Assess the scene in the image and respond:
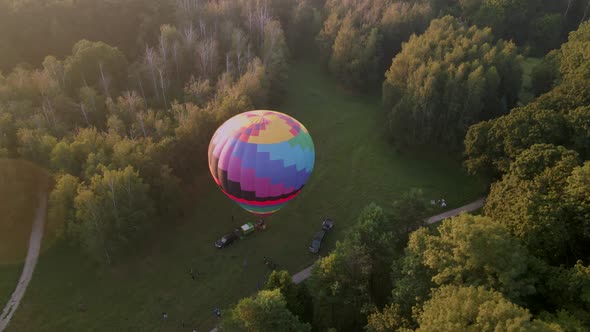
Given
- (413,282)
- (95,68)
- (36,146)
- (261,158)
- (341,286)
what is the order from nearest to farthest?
(413,282), (341,286), (261,158), (36,146), (95,68)

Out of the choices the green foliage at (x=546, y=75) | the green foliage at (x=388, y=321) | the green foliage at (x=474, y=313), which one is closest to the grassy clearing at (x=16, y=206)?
the green foliage at (x=388, y=321)

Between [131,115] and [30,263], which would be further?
[131,115]

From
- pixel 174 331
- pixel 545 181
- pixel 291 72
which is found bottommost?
pixel 174 331

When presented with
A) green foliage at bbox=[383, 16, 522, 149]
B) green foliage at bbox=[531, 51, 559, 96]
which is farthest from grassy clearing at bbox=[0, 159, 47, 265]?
green foliage at bbox=[531, 51, 559, 96]

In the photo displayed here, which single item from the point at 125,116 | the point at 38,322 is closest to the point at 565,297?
the point at 38,322

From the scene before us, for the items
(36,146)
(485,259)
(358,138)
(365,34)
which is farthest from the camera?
(365,34)

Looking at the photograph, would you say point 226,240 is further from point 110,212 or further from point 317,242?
point 110,212

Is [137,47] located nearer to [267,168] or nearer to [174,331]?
[267,168]

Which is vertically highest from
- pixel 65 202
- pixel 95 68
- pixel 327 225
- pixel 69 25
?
pixel 69 25

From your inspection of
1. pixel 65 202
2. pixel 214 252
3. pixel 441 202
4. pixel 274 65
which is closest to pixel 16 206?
pixel 65 202
